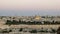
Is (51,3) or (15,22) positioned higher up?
(51,3)

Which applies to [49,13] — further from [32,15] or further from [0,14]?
[0,14]

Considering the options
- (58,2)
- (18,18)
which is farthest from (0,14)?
(58,2)

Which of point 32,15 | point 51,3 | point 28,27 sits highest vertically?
point 51,3

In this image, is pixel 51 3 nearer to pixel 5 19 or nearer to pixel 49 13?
pixel 49 13

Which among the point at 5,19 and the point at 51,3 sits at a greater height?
the point at 51,3

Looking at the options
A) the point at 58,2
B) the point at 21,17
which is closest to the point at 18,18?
the point at 21,17

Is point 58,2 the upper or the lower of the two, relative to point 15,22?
upper

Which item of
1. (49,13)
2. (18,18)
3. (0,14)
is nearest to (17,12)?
(18,18)

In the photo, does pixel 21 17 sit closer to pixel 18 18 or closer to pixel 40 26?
pixel 18 18
